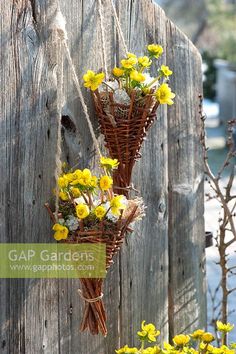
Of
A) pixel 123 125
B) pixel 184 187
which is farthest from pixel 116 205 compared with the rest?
pixel 184 187

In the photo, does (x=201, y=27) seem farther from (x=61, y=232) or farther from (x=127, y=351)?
(x=61, y=232)

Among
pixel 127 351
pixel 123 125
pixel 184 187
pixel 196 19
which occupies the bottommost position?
pixel 127 351

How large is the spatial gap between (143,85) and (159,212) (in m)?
0.60

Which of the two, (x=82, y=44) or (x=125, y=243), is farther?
(x=125, y=243)

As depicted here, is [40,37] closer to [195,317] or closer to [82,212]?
[82,212]

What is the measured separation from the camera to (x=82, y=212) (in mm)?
2482

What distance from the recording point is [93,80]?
266 centimetres

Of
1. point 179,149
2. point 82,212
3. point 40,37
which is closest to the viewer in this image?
point 82,212

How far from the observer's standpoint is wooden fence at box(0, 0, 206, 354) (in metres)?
2.63

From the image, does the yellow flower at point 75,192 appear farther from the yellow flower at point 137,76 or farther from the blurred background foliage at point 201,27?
the blurred background foliage at point 201,27

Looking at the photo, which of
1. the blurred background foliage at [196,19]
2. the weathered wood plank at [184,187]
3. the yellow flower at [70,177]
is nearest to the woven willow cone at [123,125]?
the yellow flower at [70,177]

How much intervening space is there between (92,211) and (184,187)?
2.51ft

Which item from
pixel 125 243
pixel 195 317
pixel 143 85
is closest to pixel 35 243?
pixel 125 243

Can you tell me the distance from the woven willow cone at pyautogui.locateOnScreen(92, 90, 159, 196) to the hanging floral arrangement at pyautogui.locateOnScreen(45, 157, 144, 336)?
17cm
